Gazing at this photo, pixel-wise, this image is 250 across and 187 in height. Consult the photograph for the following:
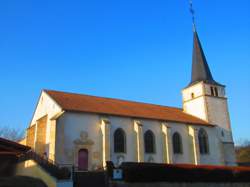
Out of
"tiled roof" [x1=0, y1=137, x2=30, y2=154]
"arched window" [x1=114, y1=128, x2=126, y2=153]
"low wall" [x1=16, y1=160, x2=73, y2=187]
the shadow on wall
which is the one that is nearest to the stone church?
"arched window" [x1=114, y1=128, x2=126, y2=153]

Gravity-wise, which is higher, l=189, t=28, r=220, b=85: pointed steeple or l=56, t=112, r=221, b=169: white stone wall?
l=189, t=28, r=220, b=85: pointed steeple

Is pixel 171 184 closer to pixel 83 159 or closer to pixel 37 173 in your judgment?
pixel 83 159

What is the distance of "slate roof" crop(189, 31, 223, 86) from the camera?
3853 cm

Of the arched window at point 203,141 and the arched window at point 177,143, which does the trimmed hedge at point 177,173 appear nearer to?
the arched window at point 177,143

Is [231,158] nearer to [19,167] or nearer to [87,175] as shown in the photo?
[87,175]

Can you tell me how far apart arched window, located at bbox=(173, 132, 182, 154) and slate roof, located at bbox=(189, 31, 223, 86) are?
9927mm

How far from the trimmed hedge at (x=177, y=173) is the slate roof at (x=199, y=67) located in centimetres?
1648

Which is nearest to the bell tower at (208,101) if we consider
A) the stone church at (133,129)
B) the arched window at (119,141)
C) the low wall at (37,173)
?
the stone church at (133,129)

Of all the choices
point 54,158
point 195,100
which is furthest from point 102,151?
point 195,100

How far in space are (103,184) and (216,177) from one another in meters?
9.24

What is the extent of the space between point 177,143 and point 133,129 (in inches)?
236

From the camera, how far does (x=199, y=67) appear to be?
129 ft

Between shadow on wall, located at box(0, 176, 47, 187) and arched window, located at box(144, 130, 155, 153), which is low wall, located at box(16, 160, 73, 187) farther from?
arched window, located at box(144, 130, 155, 153)

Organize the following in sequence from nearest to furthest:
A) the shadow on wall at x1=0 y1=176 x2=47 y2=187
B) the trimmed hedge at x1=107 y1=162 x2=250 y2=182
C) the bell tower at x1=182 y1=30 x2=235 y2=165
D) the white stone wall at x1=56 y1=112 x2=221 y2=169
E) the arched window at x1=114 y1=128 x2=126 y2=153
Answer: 1. the shadow on wall at x1=0 y1=176 x2=47 y2=187
2. the trimmed hedge at x1=107 y1=162 x2=250 y2=182
3. the white stone wall at x1=56 y1=112 x2=221 y2=169
4. the arched window at x1=114 y1=128 x2=126 y2=153
5. the bell tower at x1=182 y1=30 x2=235 y2=165
